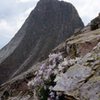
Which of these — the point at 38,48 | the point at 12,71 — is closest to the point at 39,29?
the point at 38,48

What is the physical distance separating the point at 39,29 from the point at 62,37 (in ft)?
47.0

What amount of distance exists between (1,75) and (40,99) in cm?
13294

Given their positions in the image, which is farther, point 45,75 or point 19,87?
point 19,87

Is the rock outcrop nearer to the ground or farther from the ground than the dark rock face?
farther from the ground

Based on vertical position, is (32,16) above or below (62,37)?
above

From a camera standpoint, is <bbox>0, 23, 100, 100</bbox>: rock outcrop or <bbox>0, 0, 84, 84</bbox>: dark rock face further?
<bbox>0, 0, 84, 84</bbox>: dark rock face

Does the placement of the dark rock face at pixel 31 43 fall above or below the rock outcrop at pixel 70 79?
below

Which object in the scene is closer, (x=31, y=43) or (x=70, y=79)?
(x=70, y=79)

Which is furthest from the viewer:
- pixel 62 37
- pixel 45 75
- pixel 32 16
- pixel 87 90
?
pixel 32 16

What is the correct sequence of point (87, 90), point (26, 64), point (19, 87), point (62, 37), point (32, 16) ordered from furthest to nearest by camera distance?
1. point (32, 16)
2. point (62, 37)
3. point (26, 64)
4. point (19, 87)
5. point (87, 90)

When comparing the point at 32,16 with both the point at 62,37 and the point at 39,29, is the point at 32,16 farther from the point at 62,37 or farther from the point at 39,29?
the point at 62,37

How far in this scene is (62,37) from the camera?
186250 mm

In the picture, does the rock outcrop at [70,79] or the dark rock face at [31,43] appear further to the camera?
the dark rock face at [31,43]

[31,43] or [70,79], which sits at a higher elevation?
[70,79]
